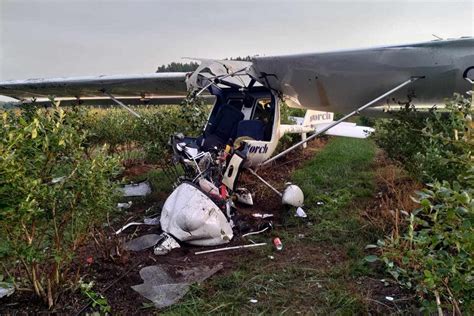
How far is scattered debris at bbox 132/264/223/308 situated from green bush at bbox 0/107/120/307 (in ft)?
2.39

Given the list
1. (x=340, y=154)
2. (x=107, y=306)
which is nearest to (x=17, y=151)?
(x=107, y=306)

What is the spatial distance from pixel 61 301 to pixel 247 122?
3978 mm

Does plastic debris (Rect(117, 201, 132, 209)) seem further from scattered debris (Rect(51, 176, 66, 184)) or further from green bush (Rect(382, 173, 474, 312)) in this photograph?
green bush (Rect(382, 173, 474, 312))

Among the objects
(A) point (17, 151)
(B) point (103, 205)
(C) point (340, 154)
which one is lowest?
(C) point (340, 154)

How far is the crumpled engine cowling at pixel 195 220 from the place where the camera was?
4.49 m

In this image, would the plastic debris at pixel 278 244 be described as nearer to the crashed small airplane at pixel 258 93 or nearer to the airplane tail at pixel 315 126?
the crashed small airplane at pixel 258 93

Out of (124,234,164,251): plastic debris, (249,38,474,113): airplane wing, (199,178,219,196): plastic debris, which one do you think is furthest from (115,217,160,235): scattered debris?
(249,38,474,113): airplane wing

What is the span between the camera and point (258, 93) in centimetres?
681

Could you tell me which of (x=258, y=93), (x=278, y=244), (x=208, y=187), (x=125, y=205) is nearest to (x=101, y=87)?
(x=125, y=205)

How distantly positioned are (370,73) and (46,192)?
4.40 meters

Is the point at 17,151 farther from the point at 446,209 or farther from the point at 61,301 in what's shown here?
the point at 446,209

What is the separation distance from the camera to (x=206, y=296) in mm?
3488

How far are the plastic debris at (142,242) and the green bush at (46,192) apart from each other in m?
1.04

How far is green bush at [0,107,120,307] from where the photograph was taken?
273 cm
